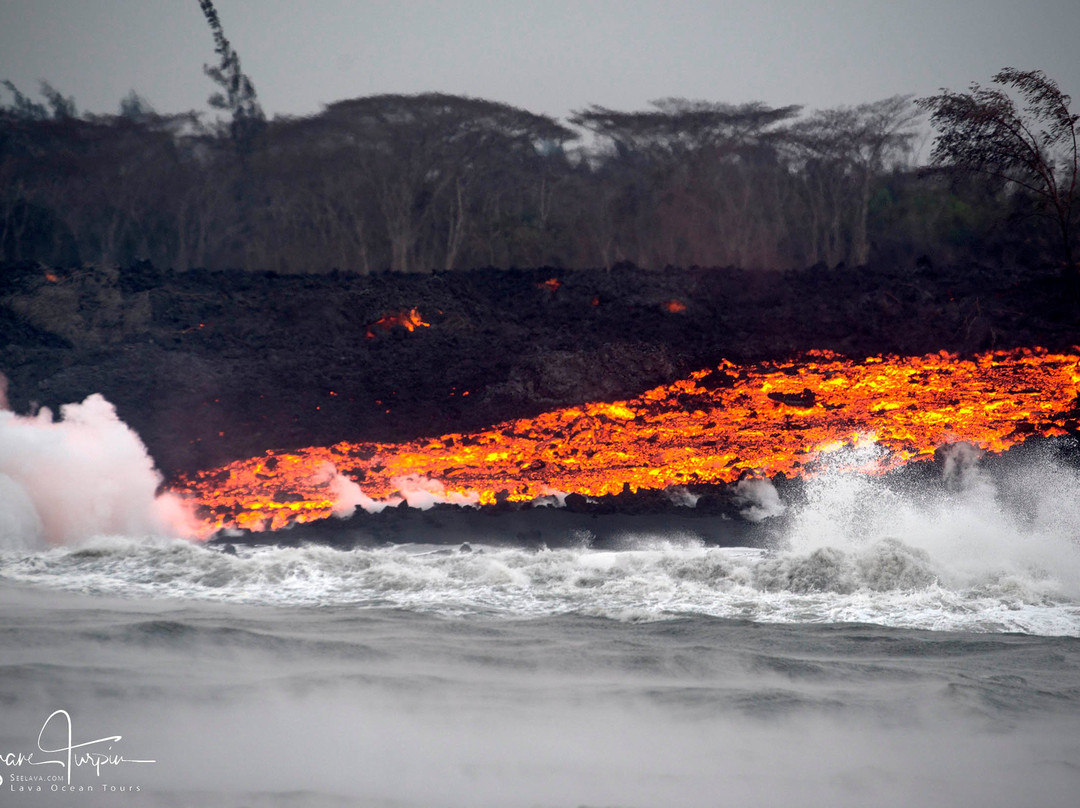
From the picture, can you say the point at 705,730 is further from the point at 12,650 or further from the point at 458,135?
the point at 458,135

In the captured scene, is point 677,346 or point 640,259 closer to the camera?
point 677,346

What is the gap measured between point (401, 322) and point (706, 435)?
568 cm

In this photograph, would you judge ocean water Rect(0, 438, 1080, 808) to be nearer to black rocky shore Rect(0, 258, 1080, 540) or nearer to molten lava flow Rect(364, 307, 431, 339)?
black rocky shore Rect(0, 258, 1080, 540)

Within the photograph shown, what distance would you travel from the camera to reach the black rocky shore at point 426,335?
1180 centimetres

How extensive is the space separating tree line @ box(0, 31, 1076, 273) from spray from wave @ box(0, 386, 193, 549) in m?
7.40

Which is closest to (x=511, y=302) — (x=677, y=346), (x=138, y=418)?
(x=677, y=346)

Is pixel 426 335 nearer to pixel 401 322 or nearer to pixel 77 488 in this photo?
pixel 401 322

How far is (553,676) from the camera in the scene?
430 centimetres

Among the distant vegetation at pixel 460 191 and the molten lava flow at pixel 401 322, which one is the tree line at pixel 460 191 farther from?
the molten lava flow at pixel 401 322

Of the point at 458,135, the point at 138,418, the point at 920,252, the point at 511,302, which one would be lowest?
the point at 138,418

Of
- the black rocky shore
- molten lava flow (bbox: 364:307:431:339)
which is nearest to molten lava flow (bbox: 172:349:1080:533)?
the black rocky shore

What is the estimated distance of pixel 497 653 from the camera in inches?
187

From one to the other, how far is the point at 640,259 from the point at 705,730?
15109 millimetres

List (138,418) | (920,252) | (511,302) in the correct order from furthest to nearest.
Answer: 1. (920,252)
2. (511,302)
3. (138,418)
